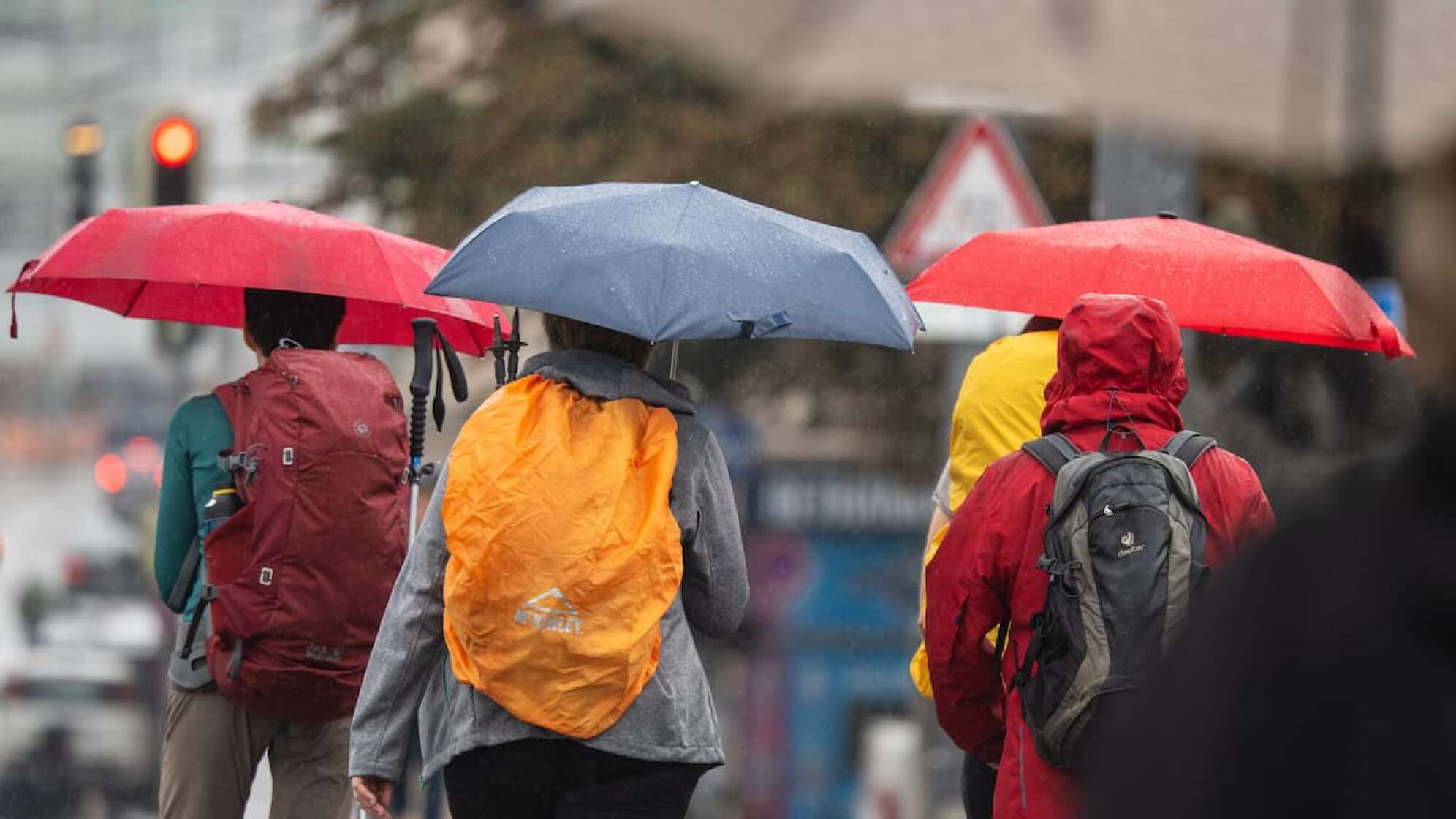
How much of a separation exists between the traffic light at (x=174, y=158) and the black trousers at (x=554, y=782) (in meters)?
8.45

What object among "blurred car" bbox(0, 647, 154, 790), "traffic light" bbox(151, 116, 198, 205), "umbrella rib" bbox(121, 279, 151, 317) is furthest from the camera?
"blurred car" bbox(0, 647, 154, 790)

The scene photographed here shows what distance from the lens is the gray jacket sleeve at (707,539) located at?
418 centimetres

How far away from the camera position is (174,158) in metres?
12.0

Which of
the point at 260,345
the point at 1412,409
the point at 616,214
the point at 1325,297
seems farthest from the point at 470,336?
the point at 1412,409

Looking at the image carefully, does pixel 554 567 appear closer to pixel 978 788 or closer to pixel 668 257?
pixel 668 257

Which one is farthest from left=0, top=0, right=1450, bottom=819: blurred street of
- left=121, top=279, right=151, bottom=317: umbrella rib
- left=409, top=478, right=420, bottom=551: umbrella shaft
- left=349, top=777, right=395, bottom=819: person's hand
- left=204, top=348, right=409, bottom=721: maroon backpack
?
left=349, top=777, right=395, bottom=819: person's hand

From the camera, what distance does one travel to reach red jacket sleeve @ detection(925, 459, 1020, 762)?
4262 millimetres

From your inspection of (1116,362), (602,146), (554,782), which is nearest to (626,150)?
(602,146)

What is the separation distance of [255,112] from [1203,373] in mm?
7453

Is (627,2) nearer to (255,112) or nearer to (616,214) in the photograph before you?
(616,214)

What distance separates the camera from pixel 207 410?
5062 mm

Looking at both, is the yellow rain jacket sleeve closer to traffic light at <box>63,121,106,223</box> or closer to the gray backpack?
Answer: the gray backpack

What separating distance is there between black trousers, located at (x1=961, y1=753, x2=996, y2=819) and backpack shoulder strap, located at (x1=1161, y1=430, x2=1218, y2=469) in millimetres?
1043

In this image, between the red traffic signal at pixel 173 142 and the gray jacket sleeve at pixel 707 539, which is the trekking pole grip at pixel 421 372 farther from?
the red traffic signal at pixel 173 142
